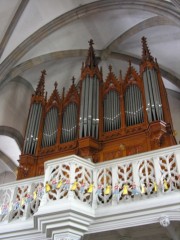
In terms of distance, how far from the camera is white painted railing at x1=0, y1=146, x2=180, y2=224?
21.5 ft

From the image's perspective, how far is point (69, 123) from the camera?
10.1 m

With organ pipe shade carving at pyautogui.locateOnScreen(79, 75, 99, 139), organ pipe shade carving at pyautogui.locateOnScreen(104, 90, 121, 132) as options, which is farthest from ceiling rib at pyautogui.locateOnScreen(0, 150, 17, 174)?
organ pipe shade carving at pyautogui.locateOnScreen(104, 90, 121, 132)

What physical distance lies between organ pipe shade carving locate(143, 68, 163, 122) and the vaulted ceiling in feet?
6.41

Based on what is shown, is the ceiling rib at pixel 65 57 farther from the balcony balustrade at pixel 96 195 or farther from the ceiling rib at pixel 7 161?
the balcony balustrade at pixel 96 195

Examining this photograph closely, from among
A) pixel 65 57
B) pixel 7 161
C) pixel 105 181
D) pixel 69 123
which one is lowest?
pixel 105 181

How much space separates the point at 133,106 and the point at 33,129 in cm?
312

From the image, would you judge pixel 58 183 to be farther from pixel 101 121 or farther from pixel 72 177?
pixel 101 121

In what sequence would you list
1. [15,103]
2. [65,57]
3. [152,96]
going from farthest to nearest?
[15,103], [65,57], [152,96]

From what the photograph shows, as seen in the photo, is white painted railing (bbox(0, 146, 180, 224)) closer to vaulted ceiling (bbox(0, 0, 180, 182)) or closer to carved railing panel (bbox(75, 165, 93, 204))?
carved railing panel (bbox(75, 165, 93, 204))

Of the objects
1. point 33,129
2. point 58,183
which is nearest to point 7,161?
point 33,129

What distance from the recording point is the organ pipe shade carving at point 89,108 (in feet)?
30.4

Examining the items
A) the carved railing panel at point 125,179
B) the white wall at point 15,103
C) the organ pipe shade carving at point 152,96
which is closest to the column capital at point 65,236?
the carved railing panel at point 125,179

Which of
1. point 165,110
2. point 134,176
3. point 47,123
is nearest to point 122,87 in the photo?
point 165,110

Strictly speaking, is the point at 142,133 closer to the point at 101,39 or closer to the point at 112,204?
the point at 112,204
